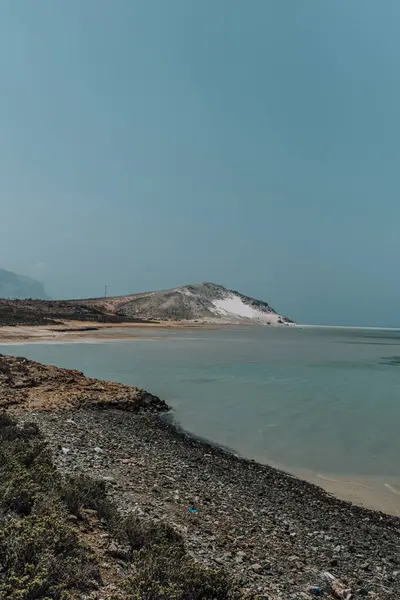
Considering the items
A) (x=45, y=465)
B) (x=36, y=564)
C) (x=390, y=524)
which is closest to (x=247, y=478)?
(x=390, y=524)

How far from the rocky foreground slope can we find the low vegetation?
0.21 ft

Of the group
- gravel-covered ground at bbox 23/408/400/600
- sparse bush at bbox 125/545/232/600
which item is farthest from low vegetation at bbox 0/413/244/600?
gravel-covered ground at bbox 23/408/400/600

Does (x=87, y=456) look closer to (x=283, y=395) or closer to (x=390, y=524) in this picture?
(x=390, y=524)

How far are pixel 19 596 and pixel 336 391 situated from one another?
23391 mm

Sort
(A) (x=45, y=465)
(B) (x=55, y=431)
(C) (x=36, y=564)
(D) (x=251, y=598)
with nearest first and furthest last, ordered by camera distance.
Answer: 1. (C) (x=36, y=564)
2. (D) (x=251, y=598)
3. (A) (x=45, y=465)
4. (B) (x=55, y=431)

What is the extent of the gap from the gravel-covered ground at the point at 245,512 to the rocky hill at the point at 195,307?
124 meters

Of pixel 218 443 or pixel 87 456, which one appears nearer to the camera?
pixel 87 456

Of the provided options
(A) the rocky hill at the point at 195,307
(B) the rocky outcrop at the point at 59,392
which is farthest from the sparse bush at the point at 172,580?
(A) the rocky hill at the point at 195,307

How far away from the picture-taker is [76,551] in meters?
4.76

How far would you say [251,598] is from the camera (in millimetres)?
4574

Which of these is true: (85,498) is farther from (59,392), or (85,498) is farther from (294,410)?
(294,410)

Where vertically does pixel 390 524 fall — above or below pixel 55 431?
below

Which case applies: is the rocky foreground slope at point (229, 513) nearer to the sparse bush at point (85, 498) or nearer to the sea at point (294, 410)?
the sparse bush at point (85, 498)

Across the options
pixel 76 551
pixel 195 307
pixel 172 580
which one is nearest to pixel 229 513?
pixel 172 580
